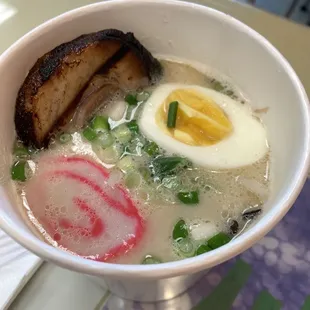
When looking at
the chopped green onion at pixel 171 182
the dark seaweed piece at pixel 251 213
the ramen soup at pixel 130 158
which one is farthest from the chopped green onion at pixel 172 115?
the dark seaweed piece at pixel 251 213

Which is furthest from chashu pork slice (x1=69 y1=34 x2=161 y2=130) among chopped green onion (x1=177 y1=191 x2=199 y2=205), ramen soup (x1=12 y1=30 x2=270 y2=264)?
chopped green onion (x1=177 y1=191 x2=199 y2=205)

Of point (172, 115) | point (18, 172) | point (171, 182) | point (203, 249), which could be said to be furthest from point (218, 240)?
point (18, 172)

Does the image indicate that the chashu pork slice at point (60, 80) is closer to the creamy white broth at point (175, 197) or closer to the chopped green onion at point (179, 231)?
the creamy white broth at point (175, 197)

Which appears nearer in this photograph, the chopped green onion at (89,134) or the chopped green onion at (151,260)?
the chopped green onion at (151,260)

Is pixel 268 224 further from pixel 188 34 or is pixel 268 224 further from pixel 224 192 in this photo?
pixel 188 34

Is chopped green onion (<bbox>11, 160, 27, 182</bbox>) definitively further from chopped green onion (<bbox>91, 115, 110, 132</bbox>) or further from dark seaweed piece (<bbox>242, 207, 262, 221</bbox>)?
dark seaweed piece (<bbox>242, 207, 262, 221</bbox>)

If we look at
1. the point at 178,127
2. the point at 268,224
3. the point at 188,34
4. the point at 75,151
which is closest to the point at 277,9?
the point at 188,34

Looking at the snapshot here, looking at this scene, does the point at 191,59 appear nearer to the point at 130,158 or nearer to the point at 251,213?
the point at 130,158
